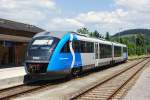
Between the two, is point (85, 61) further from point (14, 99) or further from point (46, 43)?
point (14, 99)

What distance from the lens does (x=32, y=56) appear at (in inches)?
766

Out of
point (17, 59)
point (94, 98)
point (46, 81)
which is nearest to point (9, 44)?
point (17, 59)

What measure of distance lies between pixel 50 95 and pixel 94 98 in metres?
1.95

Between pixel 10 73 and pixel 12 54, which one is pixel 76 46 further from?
pixel 12 54

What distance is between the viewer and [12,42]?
35.3 m

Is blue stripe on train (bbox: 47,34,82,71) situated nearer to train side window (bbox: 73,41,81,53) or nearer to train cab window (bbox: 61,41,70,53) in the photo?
train cab window (bbox: 61,41,70,53)

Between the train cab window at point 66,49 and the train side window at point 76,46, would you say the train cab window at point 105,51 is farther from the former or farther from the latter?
the train cab window at point 66,49

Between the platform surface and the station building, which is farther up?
the station building

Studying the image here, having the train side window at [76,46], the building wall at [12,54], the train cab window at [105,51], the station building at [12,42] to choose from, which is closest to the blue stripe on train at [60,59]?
the train side window at [76,46]

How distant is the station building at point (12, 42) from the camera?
30214mm

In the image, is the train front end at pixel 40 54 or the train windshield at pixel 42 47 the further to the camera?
the train windshield at pixel 42 47

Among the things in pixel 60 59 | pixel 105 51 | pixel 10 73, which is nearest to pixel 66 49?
pixel 60 59

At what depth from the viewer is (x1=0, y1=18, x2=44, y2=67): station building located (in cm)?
3021

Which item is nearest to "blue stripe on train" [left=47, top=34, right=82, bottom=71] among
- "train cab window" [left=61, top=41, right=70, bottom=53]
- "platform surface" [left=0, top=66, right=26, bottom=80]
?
"train cab window" [left=61, top=41, right=70, bottom=53]
